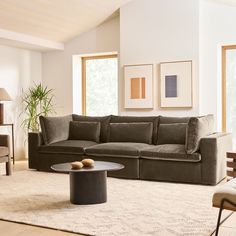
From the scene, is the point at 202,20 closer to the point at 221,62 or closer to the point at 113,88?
the point at 221,62

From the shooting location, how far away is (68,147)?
5.87 meters

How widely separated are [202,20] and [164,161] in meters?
2.65

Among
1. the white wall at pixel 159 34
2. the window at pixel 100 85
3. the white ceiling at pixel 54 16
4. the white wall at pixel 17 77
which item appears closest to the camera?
the white ceiling at pixel 54 16

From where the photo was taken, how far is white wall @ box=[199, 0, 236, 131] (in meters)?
6.38

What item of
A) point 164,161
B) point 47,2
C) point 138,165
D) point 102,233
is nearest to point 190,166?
point 164,161

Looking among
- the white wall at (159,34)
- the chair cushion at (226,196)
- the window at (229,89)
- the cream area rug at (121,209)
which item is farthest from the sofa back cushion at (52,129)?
the chair cushion at (226,196)

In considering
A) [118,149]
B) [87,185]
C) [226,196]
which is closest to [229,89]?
[118,149]

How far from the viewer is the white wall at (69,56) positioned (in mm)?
7508

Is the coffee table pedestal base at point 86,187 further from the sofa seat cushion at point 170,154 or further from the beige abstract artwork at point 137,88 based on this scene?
the beige abstract artwork at point 137,88

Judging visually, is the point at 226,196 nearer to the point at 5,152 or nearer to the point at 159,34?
the point at 5,152

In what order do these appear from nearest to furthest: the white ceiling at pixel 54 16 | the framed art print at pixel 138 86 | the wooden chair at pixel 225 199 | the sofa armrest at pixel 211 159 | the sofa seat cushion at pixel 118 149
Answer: the wooden chair at pixel 225 199, the sofa armrest at pixel 211 159, the sofa seat cushion at pixel 118 149, the white ceiling at pixel 54 16, the framed art print at pixel 138 86

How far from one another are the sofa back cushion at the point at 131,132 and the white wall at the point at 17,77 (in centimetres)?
Answer: 239

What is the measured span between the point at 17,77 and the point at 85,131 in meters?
2.19

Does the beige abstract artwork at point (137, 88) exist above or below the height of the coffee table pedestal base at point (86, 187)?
above
